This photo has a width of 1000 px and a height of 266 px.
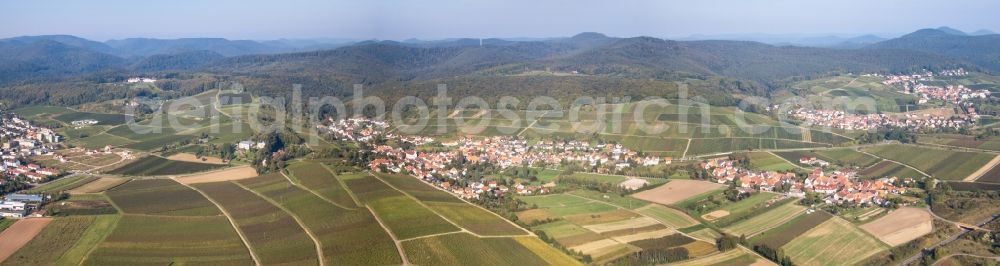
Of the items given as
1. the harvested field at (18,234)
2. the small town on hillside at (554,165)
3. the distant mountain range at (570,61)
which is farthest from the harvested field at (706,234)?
the distant mountain range at (570,61)

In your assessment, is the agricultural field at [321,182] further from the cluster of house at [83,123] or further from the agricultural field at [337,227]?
the cluster of house at [83,123]

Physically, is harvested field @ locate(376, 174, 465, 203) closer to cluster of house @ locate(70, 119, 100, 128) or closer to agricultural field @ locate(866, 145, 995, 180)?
agricultural field @ locate(866, 145, 995, 180)

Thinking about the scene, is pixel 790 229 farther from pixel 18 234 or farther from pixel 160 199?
pixel 18 234

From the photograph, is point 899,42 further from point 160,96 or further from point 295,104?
point 160,96

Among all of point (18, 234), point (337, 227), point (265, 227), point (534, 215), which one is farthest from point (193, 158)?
point (534, 215)

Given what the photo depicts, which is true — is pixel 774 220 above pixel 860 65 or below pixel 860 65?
below

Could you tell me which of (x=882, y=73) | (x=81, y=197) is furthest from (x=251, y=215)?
(x=882, y=73)
